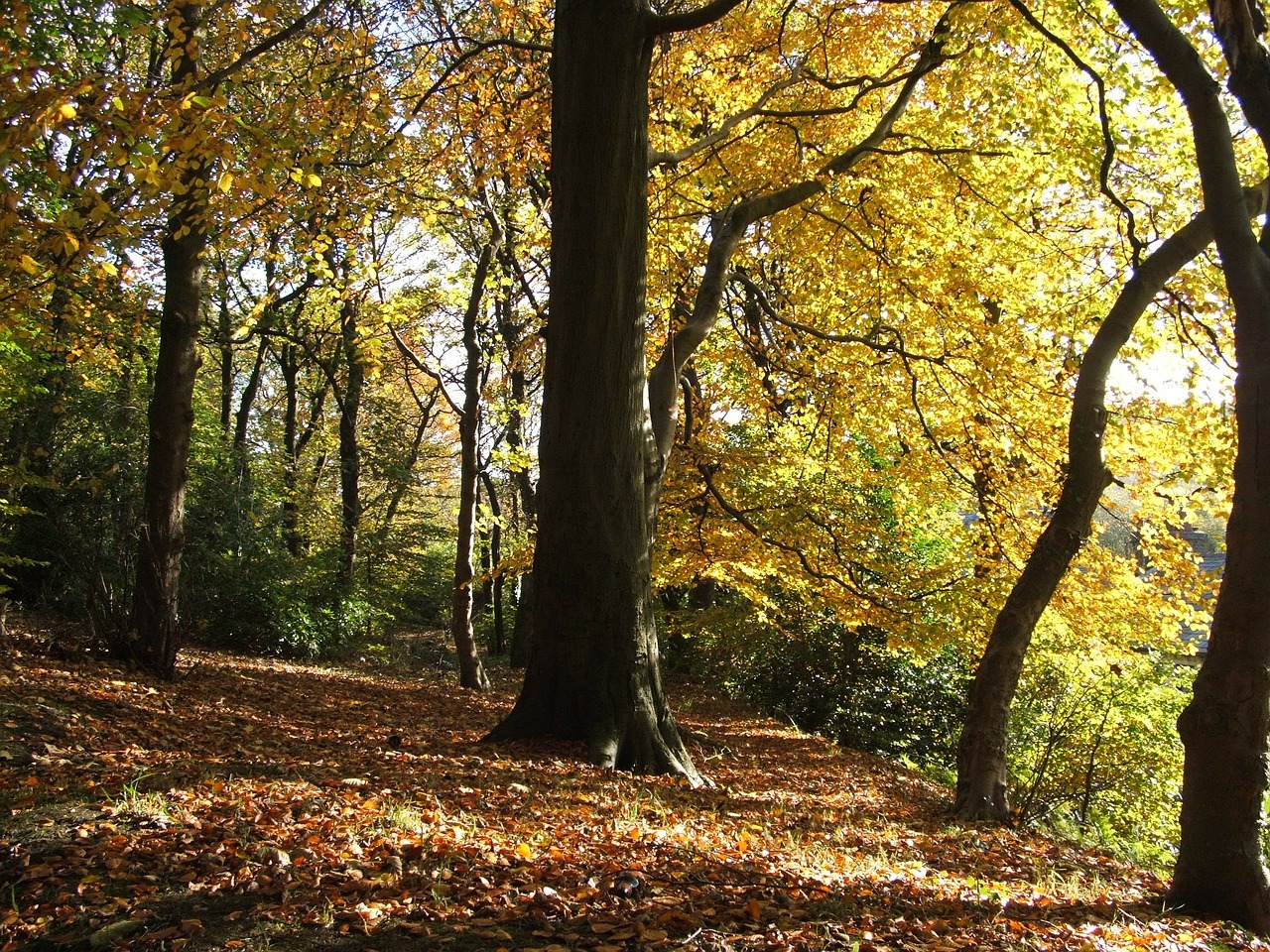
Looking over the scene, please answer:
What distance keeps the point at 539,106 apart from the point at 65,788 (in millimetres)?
7677

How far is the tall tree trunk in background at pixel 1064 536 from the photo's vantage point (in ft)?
22.2

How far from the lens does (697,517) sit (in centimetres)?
1103

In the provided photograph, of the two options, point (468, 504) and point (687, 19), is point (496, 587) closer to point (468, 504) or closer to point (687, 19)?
point (468, 504)

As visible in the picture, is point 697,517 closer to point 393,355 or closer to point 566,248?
point 566,248

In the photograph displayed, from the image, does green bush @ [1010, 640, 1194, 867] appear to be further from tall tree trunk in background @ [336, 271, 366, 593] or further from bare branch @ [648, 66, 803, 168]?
tall tree trunk in background @ [336, 271, 366, 593]

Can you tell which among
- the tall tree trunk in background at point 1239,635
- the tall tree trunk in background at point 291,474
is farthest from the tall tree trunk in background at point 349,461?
the tall tree trunk in background at point 1239,635

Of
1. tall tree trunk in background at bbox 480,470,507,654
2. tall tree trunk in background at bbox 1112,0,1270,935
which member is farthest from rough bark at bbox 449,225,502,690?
tall tree trunk in background at bbox 1112,0,1270,935

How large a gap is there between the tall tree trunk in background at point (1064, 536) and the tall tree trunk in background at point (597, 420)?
2544 mm

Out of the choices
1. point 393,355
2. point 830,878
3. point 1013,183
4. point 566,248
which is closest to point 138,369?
point 393,355

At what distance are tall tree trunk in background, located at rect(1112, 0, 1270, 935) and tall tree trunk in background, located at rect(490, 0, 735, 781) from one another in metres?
3.06

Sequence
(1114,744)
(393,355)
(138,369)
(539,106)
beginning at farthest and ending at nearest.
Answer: (393,355)
(138,369)
(1114,744)
(539,106)

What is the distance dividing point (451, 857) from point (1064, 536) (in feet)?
17.8

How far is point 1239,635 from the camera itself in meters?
4.07

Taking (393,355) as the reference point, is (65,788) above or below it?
below
